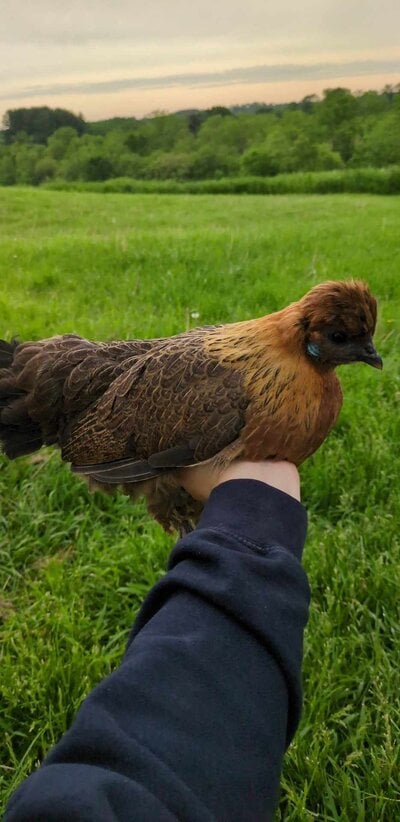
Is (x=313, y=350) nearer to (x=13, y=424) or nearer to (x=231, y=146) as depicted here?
(x=13, y=424)

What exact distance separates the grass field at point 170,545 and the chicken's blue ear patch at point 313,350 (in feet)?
2.68

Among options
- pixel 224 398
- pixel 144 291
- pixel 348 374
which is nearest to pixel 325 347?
pixel 224 398

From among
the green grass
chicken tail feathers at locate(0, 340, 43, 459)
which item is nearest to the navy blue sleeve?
chicken tail feathers at locate(0, 340, 43, 459)

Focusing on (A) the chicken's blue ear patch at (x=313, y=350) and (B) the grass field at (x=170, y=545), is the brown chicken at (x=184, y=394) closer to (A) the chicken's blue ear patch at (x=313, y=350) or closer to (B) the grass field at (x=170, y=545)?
(A) the chicken's blue ear patch at (x=313, y=350)

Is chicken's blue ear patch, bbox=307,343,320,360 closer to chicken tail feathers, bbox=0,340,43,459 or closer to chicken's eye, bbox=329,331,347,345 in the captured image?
chicken's eye, bbox=329,331,347,345

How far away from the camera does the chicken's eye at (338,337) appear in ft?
5.49

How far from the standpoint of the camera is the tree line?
19016mm

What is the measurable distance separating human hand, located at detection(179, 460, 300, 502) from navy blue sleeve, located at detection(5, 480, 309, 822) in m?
0.38

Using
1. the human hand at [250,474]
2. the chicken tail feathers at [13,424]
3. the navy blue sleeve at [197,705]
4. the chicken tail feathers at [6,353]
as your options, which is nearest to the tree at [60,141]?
the chicken tail feathers at [6,353]

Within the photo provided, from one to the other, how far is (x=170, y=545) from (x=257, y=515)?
3.51ft

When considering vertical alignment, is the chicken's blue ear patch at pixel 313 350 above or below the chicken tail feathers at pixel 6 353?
above

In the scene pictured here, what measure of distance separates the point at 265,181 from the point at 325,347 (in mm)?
19106

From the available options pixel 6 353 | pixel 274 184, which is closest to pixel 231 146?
pixel 274 184

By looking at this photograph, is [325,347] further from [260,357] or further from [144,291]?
[144,291]
